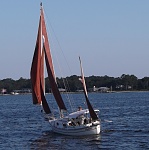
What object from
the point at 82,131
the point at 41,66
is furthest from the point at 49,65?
the point at 82,131

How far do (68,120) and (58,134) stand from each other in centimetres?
268

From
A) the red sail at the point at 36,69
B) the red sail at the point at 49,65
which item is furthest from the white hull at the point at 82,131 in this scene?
the red sail at the point at 36,69

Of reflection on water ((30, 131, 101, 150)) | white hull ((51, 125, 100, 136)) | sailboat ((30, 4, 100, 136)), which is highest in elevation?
sailboat ((30, 4, 100, 136))

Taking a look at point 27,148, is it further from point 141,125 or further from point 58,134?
point 141,125

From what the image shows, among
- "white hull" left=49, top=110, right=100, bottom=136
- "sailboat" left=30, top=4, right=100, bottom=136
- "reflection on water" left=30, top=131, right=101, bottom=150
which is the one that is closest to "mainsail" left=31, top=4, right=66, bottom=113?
"sailboat" left=30, top=4, right=100, bottom=136

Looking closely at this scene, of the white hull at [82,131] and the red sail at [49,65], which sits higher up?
the red sail at [49,65]

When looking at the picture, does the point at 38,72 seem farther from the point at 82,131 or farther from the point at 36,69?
the point at 82,131

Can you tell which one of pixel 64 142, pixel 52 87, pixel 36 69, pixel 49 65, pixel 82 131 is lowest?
pixel 64 142

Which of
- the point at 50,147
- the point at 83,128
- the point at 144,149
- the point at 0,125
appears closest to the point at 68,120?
the point at 83,128

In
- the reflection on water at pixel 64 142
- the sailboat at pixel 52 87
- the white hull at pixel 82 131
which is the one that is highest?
the sailboat at pixel 52 87

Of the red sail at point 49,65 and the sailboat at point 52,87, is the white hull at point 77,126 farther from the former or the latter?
the red sail at point 49,65

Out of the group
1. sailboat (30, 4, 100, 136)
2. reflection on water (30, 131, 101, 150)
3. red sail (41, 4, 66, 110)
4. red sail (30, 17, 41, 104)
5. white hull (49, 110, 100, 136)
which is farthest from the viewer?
red sail (41, 4, 66, 110)

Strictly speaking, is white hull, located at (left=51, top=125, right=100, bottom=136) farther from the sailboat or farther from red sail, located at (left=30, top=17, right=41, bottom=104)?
red sail, located at (left=30, top=17, right=41, bottom=104)

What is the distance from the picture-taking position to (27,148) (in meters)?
44.2
